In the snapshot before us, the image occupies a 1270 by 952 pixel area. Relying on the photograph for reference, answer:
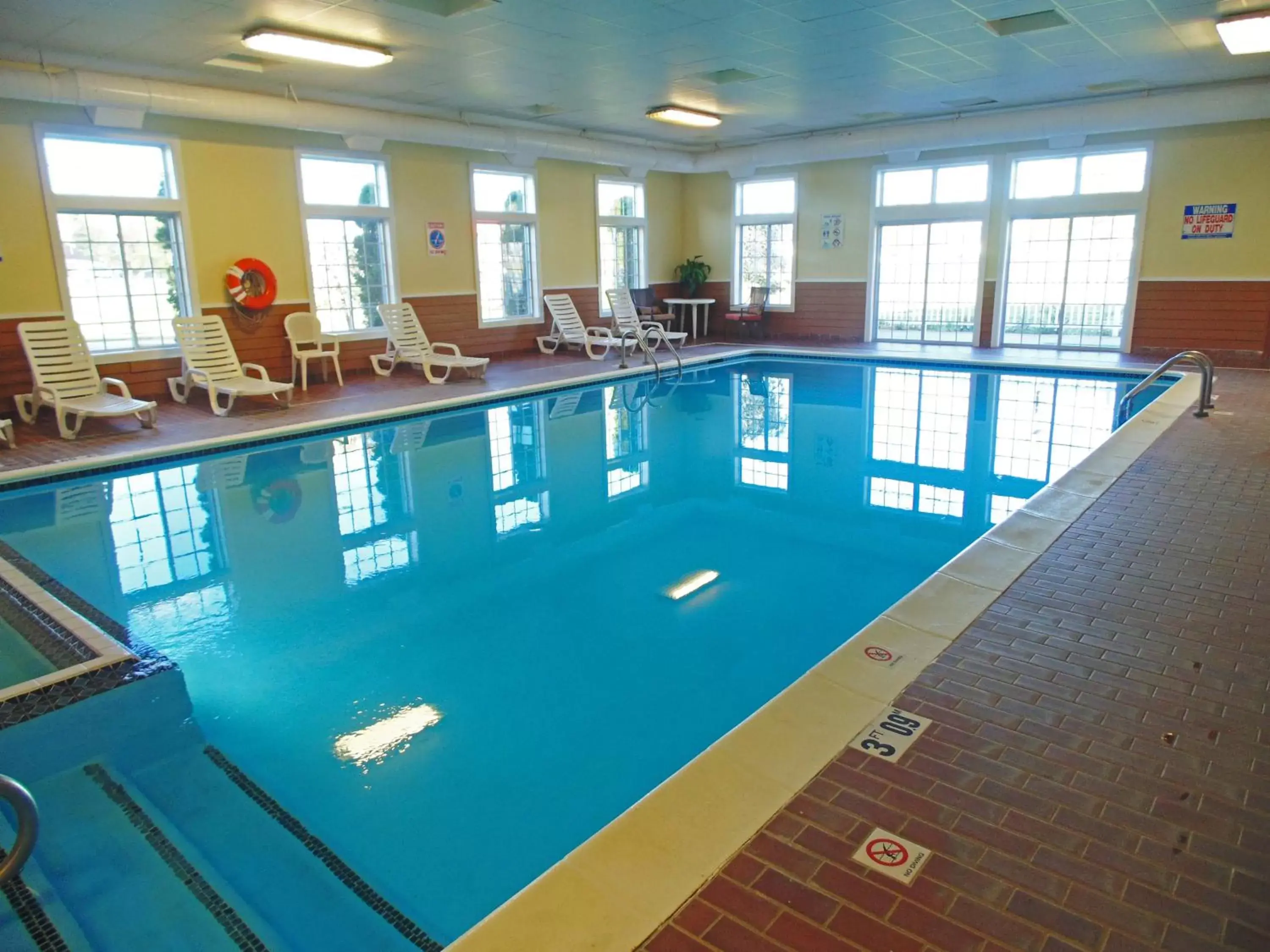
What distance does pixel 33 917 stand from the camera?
2068 mm

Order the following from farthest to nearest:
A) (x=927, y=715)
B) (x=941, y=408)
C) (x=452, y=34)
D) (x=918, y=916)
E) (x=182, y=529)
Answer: (x=941, y=408) → (x=452, y=34) → (x=182, y=529) → (x=927, y=715) → (x=918, y=916)

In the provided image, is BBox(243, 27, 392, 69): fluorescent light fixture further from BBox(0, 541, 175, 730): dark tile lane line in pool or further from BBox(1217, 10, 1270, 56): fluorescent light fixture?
BBox(1217, 10, 1270, 56): fluorescent light fixture

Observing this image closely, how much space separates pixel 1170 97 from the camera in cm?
874

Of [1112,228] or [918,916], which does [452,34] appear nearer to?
[918,916]

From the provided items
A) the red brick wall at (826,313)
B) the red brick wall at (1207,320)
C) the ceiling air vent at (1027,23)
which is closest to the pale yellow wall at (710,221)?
the red brick wall at (826,313)

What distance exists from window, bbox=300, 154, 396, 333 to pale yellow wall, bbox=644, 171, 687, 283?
4821 mm

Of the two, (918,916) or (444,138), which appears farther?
(444,138)

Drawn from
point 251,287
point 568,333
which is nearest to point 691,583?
point 251,287

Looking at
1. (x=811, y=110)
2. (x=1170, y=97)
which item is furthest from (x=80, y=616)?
(x=1170, y=97)

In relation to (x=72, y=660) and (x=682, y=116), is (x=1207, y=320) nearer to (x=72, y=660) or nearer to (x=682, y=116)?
(x=682, y=116)

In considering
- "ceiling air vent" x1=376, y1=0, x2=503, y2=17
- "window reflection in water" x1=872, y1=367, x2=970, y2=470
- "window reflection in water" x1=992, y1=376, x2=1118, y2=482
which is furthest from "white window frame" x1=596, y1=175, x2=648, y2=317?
"ceiling air vent" x1=376, y1=0, x2=503, y2=17

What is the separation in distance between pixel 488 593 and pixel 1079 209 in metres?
9.82

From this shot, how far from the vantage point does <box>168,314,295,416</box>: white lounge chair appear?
7.61 m

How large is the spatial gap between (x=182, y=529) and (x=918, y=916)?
4667 mm
